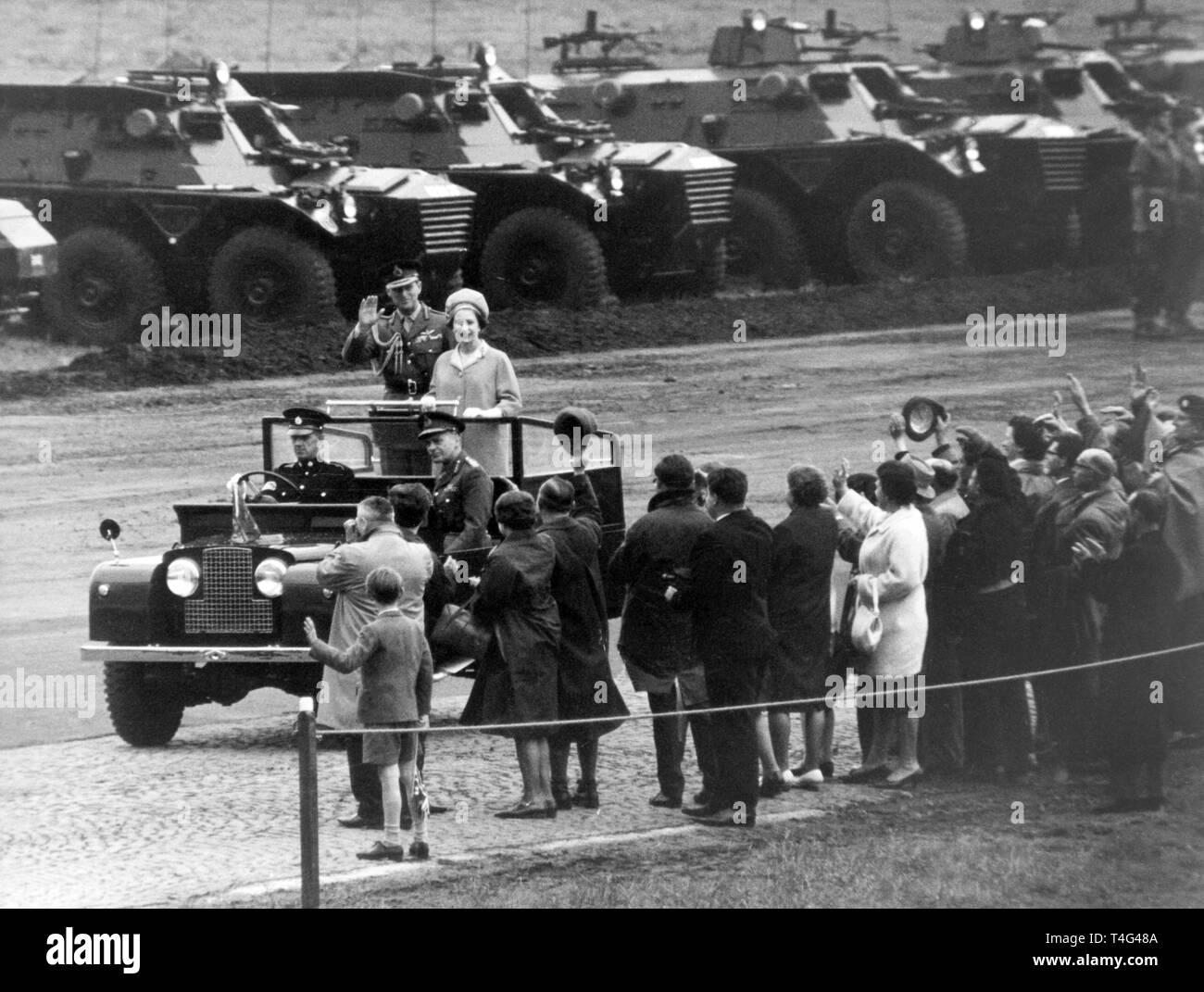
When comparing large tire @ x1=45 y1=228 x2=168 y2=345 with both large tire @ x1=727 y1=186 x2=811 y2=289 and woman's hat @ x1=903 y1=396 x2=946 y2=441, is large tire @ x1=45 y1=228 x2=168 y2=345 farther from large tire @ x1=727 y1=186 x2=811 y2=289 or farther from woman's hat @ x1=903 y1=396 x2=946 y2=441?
woman's hat @ x1=903 y1=396 x2=946 y2=441

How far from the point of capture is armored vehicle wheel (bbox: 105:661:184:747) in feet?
30.2

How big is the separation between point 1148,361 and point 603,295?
3.77m

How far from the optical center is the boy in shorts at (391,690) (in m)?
7.13

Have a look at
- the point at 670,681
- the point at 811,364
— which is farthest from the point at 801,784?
→ the point at 811,364

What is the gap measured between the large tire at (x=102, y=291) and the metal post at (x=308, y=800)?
9.37 metres

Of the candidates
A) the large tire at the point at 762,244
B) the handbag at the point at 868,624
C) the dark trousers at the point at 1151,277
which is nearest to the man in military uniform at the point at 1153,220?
the dark trousers at the point at 1151,277

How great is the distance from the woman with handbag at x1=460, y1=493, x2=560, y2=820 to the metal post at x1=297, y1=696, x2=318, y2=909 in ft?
4.28

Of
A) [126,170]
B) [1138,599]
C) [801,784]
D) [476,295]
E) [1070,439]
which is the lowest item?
[801,784]

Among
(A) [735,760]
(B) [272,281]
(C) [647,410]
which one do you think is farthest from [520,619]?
(B) [272,281]

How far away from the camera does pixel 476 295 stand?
972 centimetres

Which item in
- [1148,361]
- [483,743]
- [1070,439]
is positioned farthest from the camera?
[1148,361]

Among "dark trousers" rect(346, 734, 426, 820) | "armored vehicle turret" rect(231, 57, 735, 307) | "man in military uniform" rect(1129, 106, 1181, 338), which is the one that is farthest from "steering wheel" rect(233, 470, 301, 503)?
"armored vehicle turret" rect(231, 57, 735, 307)

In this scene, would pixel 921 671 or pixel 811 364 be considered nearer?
pixel 921 671

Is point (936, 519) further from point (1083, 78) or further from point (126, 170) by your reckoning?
point (126, 170)
